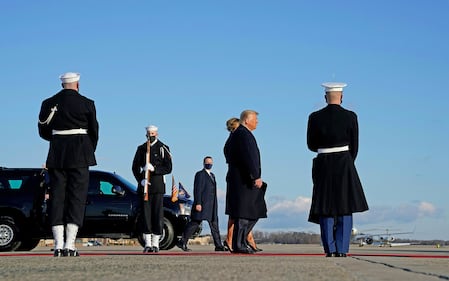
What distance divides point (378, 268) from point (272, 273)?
131 centimetres

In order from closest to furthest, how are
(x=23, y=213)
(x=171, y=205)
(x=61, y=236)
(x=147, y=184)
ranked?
(x=61, y=236) < (x=147, y=184) < (x=23, y=213) < (x=171, y=205)

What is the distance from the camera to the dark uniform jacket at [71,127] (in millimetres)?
9789

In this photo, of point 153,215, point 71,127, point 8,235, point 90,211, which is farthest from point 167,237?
point 71,127

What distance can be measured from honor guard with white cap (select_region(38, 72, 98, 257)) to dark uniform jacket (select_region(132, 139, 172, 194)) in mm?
3307

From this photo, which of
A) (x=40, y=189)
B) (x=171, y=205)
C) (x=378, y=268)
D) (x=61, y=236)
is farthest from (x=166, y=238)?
(x=378, y=268)

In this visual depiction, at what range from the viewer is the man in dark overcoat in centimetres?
1117

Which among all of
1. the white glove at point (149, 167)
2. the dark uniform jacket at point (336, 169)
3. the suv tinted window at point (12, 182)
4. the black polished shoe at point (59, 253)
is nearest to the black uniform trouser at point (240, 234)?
the dark uniform jacket at point (336, 169)

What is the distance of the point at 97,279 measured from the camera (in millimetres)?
5383

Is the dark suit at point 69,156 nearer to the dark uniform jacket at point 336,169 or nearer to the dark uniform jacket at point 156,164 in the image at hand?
Answer: the dark uniform jacket at point 336,169

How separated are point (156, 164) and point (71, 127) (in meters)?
3.57

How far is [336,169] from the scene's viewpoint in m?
9.98

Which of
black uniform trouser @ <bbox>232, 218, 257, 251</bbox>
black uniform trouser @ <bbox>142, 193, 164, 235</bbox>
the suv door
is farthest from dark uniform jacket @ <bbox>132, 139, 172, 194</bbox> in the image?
the suv door

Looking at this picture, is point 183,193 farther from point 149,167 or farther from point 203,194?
point 149,167

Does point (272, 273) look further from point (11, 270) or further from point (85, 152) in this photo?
point (85, 152)
